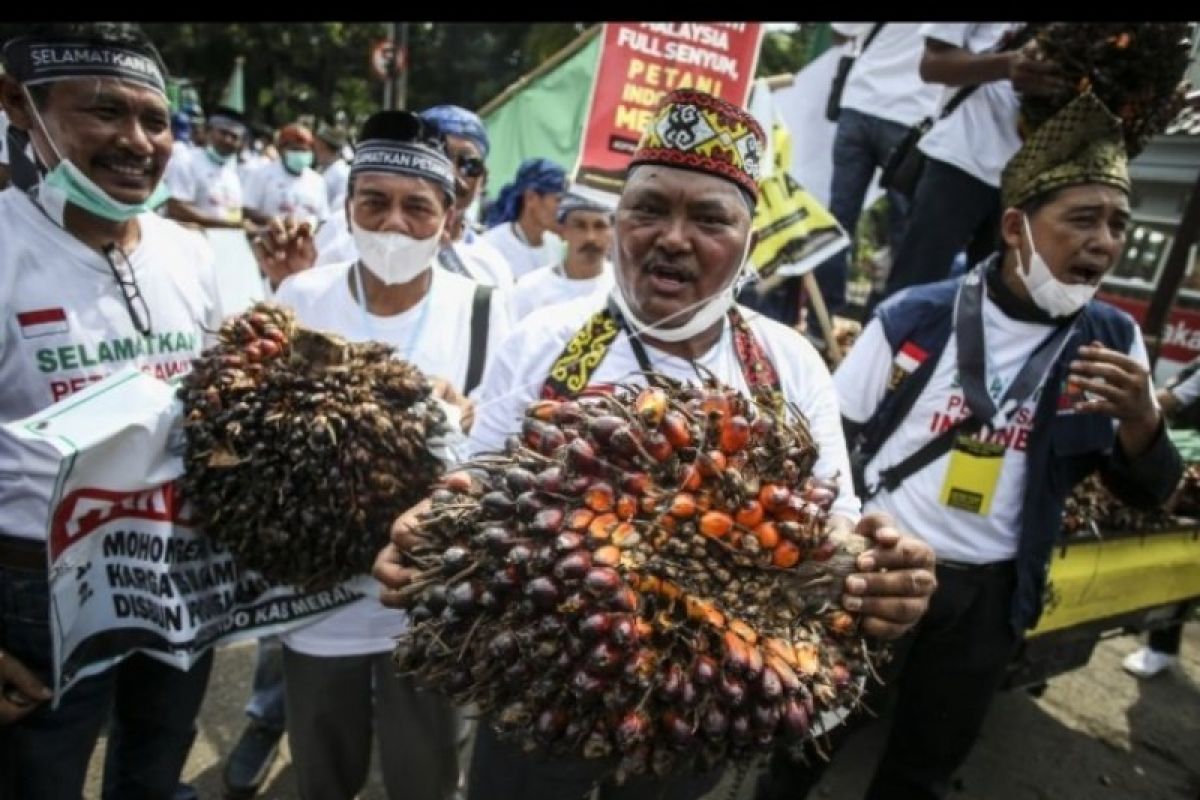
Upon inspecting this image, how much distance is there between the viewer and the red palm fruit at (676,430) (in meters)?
1.25

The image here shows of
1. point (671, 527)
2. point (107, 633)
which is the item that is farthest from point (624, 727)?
point (107, 633)

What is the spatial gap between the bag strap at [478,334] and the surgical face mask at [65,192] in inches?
43.7

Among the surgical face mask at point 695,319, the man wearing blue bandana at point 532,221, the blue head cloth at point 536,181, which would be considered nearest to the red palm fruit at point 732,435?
the surgical face mask at point 695,319

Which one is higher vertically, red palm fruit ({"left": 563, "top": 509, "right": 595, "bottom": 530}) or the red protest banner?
the red protest banner

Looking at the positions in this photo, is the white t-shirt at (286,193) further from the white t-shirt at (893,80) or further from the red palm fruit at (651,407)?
the red palm fruit at (651,407)

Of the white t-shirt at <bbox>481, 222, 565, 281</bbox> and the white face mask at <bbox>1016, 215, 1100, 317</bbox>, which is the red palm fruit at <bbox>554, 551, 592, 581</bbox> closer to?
the white face mask at <bbox>1016, 215, 1100, 317</bbox>

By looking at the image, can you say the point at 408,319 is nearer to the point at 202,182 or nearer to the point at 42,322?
the point at 42,322

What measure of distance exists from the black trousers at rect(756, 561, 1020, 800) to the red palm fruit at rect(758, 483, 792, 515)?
1.65m

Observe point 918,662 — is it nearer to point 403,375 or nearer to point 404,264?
point 403,375

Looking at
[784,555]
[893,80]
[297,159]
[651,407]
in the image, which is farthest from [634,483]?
[297,159]

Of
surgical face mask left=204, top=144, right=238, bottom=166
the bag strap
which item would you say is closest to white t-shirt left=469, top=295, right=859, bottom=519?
the bag strap

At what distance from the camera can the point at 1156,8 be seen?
3.36ft

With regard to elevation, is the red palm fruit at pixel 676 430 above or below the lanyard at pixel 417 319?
above

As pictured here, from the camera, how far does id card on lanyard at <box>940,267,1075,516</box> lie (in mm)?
2578
